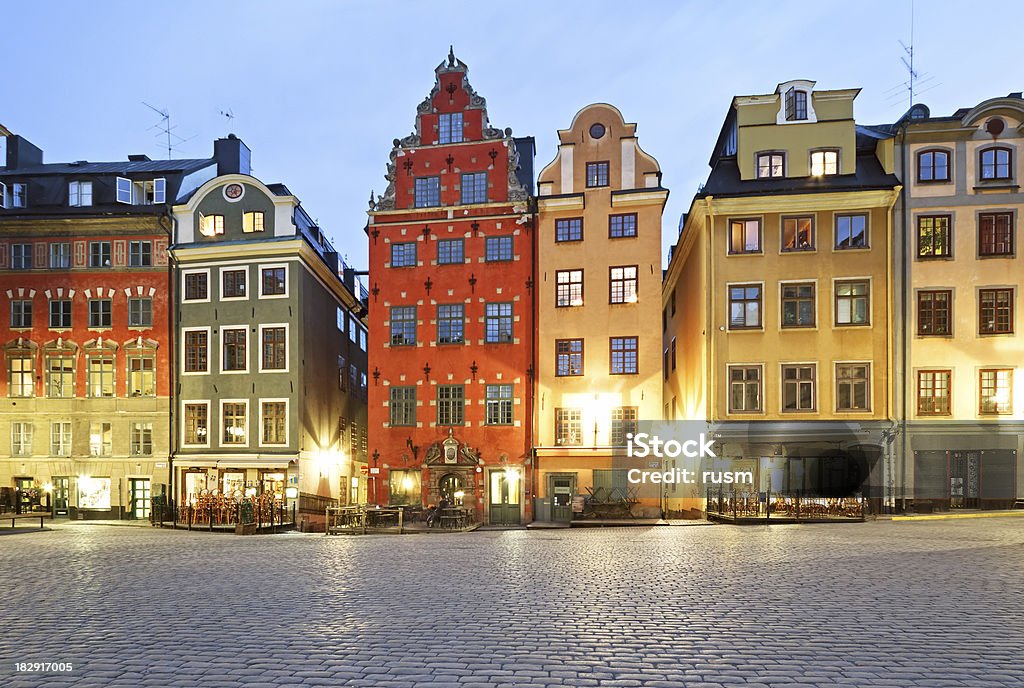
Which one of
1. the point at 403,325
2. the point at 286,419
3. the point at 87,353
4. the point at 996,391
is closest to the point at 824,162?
the point at 996,391

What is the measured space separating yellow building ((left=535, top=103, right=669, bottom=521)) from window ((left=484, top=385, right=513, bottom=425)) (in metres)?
1.38

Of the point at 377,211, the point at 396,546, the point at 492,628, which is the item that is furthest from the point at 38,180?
the point at 492,628

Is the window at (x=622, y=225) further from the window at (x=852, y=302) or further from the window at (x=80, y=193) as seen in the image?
the window at (x=80, y=193)

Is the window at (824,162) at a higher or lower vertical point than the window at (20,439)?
higher

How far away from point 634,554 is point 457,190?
21.5 meters

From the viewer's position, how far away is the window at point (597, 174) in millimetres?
34000

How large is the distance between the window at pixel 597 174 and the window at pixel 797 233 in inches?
317

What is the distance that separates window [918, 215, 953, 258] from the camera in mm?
31719

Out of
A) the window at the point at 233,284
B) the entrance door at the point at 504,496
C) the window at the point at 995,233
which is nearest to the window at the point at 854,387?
the window at the point at 995,233

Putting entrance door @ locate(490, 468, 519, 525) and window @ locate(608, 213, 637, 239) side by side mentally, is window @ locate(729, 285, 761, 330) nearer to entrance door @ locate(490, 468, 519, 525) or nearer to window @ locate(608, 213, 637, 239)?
window @ locate(608, 213, 637, 239)

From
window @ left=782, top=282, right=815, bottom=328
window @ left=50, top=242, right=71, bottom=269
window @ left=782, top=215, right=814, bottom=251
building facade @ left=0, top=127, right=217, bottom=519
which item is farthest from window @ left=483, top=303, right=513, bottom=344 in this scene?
window @ left=50, top=242, right=71, bottom=269

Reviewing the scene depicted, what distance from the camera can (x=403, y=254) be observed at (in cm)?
3534

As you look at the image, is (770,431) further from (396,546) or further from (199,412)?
(199,412)

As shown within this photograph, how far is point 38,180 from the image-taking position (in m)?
38.2
